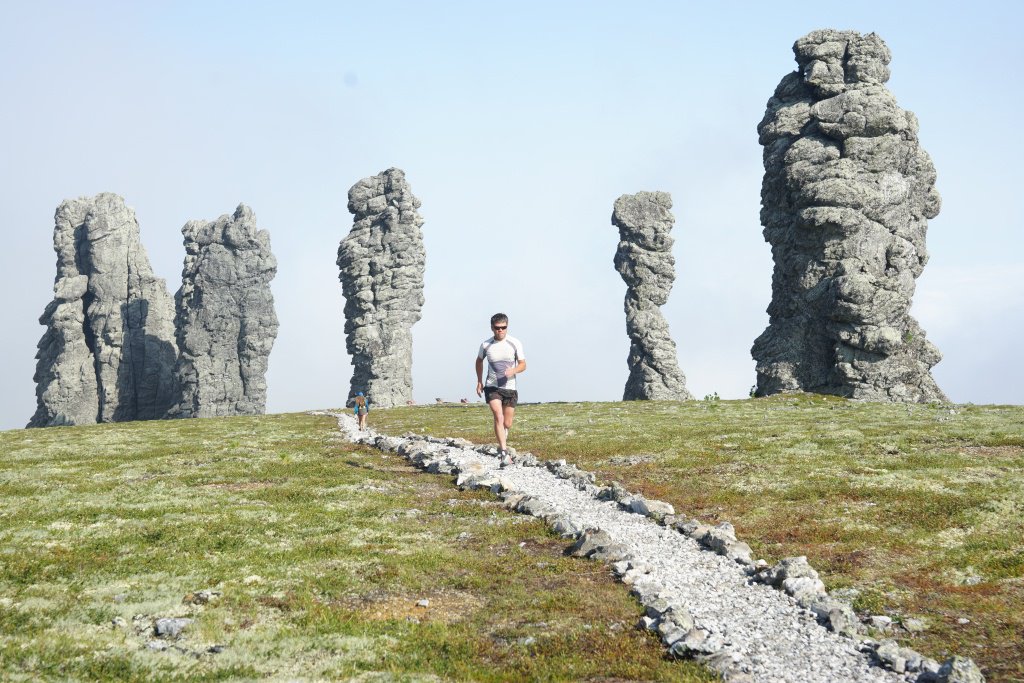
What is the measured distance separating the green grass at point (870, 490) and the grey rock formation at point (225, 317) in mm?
96695

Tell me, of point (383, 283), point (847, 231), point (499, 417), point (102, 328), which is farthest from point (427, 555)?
point (102, 328)

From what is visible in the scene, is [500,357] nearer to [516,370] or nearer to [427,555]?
[516,370]

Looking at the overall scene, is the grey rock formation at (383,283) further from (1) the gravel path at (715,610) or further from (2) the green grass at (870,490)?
(1) the gravel path at (715,610)

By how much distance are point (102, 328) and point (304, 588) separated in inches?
5572

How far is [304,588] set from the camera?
16750 millimetres

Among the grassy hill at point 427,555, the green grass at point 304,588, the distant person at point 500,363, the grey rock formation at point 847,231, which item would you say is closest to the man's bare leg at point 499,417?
the distant person at point 500,363

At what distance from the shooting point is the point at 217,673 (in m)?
12.7

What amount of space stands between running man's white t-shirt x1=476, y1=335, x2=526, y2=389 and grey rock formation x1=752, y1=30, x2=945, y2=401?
48880mm

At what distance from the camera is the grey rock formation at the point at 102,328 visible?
141 metres

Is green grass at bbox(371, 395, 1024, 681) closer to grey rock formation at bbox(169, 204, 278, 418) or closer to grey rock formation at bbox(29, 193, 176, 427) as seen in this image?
grey rock formation at bbox(169, 204, 278, 418)

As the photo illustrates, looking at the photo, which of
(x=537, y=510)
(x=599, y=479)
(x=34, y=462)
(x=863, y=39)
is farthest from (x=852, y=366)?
(x=34, y=462)

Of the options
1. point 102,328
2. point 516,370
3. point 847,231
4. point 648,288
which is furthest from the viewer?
point 102,328

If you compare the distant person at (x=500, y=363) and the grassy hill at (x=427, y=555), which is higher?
the distant person at (x=500, y=363)

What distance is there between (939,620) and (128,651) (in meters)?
13.9
